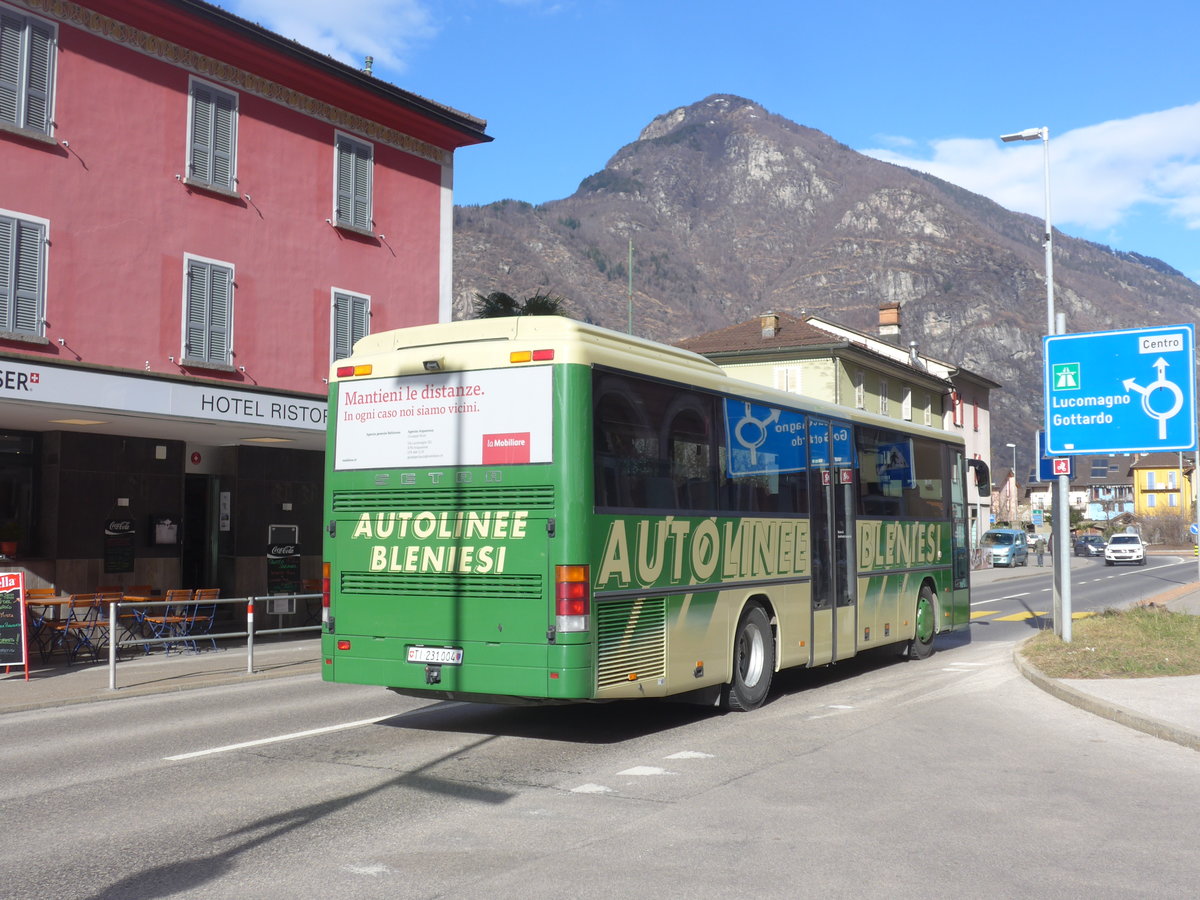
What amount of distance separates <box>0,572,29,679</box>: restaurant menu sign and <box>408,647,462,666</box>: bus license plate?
6.99 m

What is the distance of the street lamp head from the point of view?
19062mm

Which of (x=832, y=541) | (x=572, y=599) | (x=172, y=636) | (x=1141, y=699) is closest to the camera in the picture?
(x=572, y=599)

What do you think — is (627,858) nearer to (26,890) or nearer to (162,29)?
(26,890)

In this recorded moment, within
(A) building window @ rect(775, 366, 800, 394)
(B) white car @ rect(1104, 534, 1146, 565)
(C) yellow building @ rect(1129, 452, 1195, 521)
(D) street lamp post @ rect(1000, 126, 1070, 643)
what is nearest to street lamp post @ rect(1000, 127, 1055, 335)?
(D) street lamp post @ rect(1000, 126, 1070, 643)

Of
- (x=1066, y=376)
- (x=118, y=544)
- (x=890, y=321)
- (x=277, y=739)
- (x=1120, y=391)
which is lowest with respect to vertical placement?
(x=277, y=739)

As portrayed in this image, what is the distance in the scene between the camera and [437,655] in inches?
372

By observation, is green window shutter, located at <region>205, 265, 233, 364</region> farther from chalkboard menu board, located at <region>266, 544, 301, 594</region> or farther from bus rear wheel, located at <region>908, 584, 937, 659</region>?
bus rear wheel, located at <region>908, 584, 937, 659</region>

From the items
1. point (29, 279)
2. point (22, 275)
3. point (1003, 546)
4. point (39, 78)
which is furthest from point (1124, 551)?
point (39, 78)

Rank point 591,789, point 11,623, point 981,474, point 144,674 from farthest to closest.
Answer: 1. point 981,474
2. point 144,674
3. point 11,623
4. point 591,789

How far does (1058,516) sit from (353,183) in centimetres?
1455

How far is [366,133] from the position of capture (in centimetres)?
2364

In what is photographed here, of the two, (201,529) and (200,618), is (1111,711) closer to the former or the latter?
(200,618)

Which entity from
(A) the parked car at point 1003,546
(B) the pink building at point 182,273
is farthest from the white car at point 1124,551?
(B) the pink building at point 182,273

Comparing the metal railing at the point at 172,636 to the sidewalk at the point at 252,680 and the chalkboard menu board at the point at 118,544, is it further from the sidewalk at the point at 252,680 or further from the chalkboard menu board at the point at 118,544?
the chalkboard menu board at the point at 118,544
